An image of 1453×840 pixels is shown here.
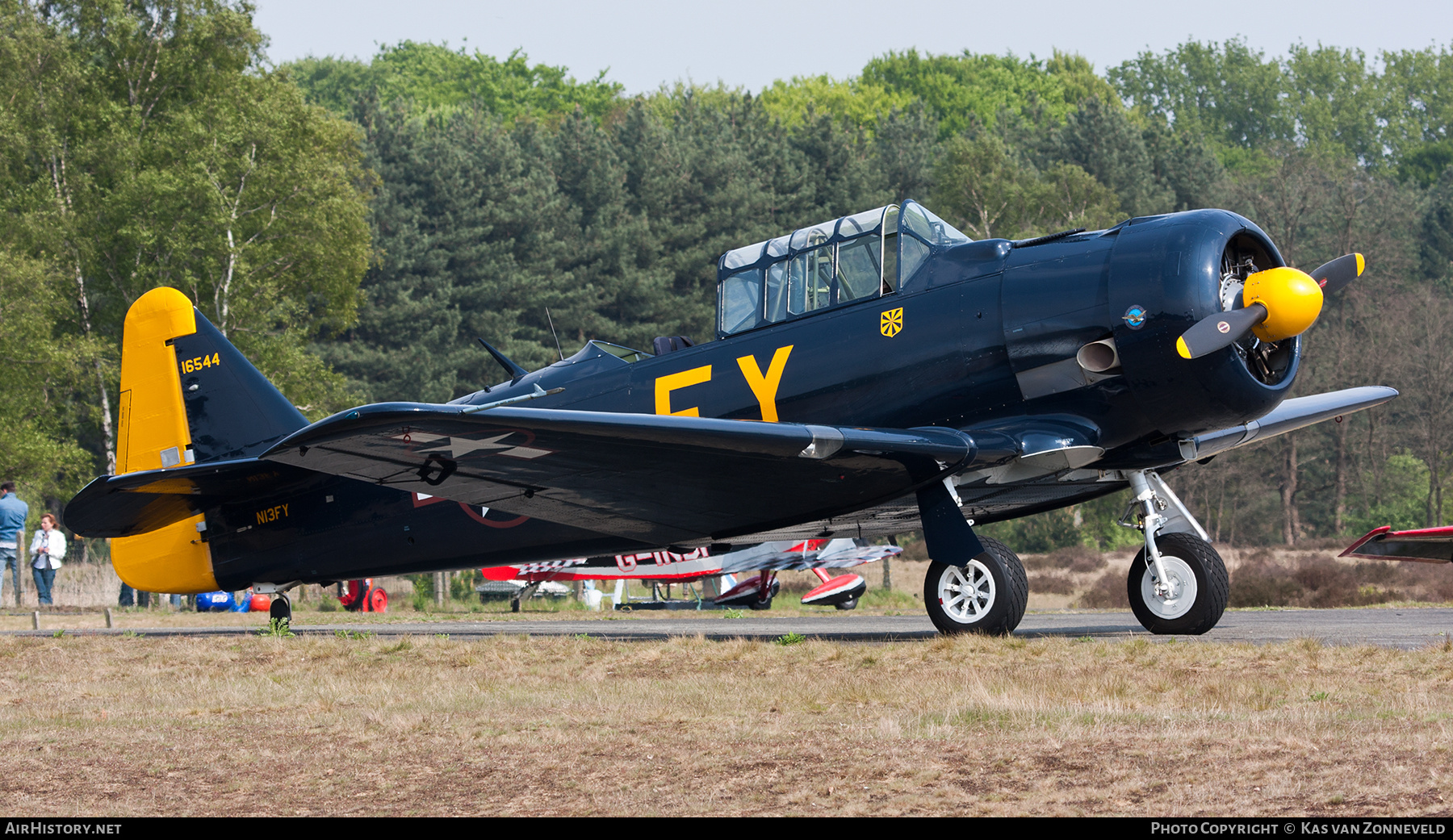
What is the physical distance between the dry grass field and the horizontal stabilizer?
2153mm

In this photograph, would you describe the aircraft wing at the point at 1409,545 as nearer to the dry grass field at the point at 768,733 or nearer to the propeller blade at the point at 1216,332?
the propeller blade at the point at 1216,332

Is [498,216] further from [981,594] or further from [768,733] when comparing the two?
[768,733]

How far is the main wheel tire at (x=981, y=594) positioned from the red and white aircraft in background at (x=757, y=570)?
11345 millimetres

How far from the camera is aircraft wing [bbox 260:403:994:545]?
27.4ft

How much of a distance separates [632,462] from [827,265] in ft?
8.79

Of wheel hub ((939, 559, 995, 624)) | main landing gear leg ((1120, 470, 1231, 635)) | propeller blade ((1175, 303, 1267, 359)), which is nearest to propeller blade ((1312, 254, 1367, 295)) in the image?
propeller blade ((1175, 303, 1267, 359))

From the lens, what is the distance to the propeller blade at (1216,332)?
9000 millimetres

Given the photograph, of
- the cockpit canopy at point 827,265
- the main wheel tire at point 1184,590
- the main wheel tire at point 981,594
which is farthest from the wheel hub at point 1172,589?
the cockpit canopy at point 827,265

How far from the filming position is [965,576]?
9727 millimetres

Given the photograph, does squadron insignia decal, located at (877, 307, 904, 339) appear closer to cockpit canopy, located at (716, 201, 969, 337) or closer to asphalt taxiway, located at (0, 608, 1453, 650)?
cockpit canopy, located at (716, 201, 969, 337)

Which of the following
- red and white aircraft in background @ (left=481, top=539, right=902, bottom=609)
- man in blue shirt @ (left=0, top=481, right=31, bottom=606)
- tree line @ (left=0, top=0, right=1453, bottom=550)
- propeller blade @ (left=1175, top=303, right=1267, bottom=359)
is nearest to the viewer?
propeller blade @ (left=1175, top=303, right=1267, bottom=359)

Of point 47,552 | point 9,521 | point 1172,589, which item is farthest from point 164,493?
point 47,552

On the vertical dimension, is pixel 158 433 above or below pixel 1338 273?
below

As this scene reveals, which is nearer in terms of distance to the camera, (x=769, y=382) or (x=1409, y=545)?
(x=769, y=382)
